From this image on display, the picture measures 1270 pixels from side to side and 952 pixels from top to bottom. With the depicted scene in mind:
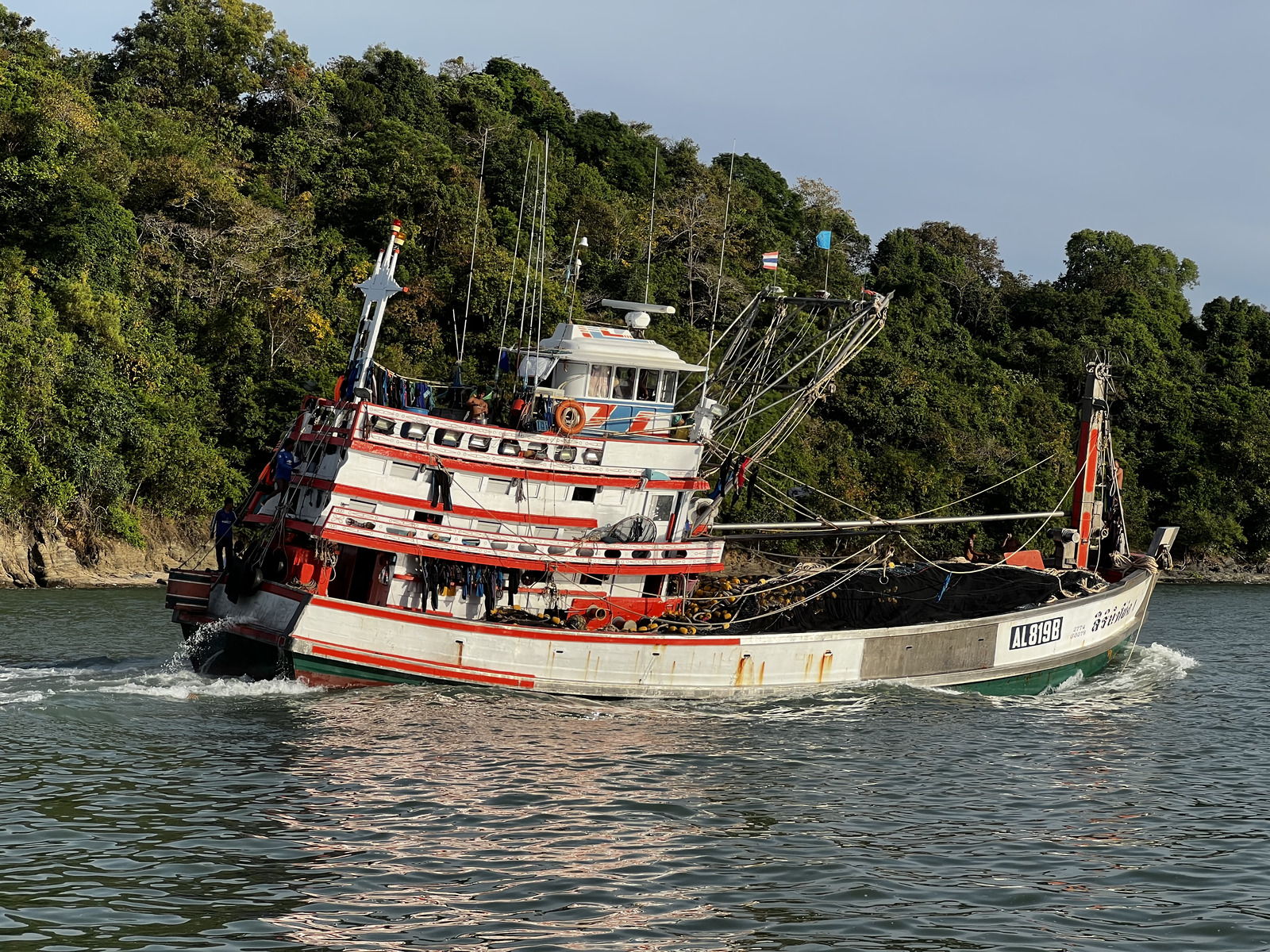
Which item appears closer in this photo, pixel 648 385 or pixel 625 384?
pixel 625 384

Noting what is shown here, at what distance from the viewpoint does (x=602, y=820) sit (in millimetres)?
14648

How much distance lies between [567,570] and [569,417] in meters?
2.98

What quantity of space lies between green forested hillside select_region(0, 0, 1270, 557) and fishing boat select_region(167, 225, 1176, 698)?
603 inches

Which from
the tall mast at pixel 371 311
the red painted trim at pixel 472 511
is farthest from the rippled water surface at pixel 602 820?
the tall mast at pixel 371 311

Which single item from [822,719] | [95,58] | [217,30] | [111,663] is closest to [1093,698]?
[822,719]

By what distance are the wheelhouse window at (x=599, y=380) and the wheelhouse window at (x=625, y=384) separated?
21 centimetres

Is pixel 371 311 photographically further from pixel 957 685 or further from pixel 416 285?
pixel 416 285

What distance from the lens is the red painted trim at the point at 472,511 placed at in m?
21.2

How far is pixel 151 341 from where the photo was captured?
47375 mm

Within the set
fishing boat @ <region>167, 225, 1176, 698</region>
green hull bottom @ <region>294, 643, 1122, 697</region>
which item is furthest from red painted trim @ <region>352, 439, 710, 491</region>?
green hull bottom @ <region>294, 643, 1122, 697</region>

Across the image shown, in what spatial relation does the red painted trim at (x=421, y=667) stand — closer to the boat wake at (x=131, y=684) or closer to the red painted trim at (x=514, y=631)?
the red painted trim at (x=514, y=631)

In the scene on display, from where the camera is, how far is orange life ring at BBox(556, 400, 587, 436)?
22750 millimetres

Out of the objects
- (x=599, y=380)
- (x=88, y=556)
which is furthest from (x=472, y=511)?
(x=88, y=556)

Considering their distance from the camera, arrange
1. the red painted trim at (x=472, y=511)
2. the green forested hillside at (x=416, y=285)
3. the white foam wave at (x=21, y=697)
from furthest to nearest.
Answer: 1. the green forested hillside at (x=416, y=285)
2. the red painted trim at (x=472, y=511)
3. the white foam wave at (x=21, y=697)
